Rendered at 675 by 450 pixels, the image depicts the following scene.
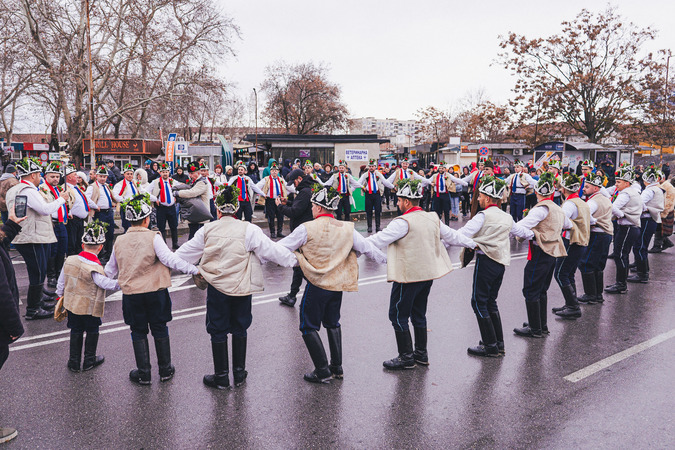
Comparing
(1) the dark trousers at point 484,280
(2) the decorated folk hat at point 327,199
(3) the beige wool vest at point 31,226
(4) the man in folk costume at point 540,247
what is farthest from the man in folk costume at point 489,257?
(3) the beige wool vest at point 31,226

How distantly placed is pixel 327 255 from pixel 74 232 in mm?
6443

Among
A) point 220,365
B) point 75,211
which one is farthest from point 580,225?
point 75,211

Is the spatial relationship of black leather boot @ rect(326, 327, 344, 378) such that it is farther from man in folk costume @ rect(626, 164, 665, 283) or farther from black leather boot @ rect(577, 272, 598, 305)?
man in folk costume @ rect(626, 164, 665, 283)

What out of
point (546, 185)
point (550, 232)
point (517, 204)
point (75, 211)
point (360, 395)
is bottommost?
point (360, 395)

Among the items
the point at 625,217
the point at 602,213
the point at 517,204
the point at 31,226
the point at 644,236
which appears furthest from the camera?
the point at 517,204

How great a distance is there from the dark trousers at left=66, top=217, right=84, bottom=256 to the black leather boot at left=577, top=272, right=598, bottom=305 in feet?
28.9

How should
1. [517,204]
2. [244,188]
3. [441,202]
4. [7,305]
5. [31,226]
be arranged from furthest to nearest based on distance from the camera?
[441,202]
[517,204]
[244,188]
[31,226]
[7,305]

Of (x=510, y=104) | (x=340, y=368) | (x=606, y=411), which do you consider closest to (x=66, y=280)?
(x=340, y=368)

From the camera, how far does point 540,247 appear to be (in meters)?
6.13

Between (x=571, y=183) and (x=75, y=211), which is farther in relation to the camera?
(x=75, y=211)

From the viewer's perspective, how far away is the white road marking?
17.2 feet

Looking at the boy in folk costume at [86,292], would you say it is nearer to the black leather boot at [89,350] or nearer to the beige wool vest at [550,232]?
the black leather boot at [89,350]

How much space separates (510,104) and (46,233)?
34.4 metres

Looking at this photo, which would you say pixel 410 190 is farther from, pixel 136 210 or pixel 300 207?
pixel 300 207
